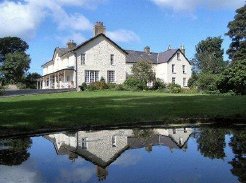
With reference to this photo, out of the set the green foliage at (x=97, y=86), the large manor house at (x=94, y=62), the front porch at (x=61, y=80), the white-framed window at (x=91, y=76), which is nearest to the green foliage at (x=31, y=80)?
the front porch at (x=61, y=80)

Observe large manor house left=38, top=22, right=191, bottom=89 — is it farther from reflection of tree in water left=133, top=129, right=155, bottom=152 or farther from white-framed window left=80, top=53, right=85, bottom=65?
reflection of tree in water left=133, top=129, right=155, bottom=152

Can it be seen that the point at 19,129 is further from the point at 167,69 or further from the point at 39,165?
the point at 167,69

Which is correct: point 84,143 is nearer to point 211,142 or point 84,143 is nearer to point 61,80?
point 211,142

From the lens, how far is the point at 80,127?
466 inches

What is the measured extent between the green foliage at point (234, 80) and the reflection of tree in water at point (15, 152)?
1058 inches

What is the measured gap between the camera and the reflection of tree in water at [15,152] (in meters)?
7.70

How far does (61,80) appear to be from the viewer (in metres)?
55.8

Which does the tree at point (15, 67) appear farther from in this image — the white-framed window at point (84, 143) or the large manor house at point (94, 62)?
the white-framed window at point (84, 143)

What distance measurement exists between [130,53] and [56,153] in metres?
53.9

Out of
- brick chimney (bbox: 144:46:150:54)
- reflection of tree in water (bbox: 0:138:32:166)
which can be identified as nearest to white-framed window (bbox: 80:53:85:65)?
brick chimney (bbox: 144:46:150:54)

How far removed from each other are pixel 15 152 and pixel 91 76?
143ft

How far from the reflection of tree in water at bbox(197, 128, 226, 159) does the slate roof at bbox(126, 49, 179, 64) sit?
158ft

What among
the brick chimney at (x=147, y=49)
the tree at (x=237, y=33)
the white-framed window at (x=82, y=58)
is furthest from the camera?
the tree at (x=237, y=33)

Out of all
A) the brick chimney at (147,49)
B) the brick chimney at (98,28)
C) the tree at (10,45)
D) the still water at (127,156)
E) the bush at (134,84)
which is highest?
the tree at (10,45)
